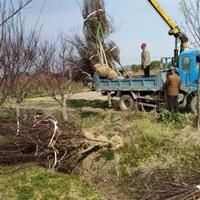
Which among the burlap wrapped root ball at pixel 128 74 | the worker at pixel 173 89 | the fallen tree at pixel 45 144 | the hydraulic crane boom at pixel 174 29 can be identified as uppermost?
the hydraulic crane boom at pixel 174 29

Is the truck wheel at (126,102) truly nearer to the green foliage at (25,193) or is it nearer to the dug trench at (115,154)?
the dug trench at (115,154)

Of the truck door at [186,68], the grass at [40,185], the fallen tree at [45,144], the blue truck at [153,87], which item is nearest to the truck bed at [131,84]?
the blue truck at [153,87]

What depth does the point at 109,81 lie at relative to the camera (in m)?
18.5

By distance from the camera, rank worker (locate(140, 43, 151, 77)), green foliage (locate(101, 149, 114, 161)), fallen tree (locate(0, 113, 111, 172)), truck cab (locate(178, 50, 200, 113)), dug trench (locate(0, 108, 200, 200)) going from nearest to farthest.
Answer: dug trench (locate(0, 108, 200, 200)), fallen tree (locate(0, 113, 111, 172)), green foliage (locate(101, 149, 114, 161)), truck cab (locate(178, 50, 200, 113)), worker (locate(140, 43, 151, 77))

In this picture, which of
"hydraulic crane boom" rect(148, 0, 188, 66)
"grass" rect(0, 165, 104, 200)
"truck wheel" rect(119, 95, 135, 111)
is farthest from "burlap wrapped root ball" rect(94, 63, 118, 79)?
"grass" rect(0, 165, 104, 200)

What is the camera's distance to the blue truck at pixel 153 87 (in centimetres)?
1558

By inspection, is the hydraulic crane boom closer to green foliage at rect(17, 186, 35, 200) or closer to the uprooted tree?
the uprooted tree

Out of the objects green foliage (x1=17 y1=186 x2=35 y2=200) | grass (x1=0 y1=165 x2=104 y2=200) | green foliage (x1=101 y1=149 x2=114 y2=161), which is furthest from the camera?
green foliage (x1=101 y1=149 x2=114 y2=161)

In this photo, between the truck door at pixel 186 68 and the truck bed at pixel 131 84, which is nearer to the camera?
the truck door at pixel 186 68

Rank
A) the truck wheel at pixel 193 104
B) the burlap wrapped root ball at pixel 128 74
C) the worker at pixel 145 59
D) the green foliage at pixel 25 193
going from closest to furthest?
the green foliage at pixel 25 193 → the truck wheel at pixel 193 104 → the worker at pixel 145 59 → the burlap wrapped root ball at pixel 128 74

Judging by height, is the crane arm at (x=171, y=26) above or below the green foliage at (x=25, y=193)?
above

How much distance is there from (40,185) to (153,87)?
8.99 meters

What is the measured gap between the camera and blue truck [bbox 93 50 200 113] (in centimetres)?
1558

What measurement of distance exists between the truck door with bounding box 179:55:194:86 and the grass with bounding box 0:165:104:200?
759cm
